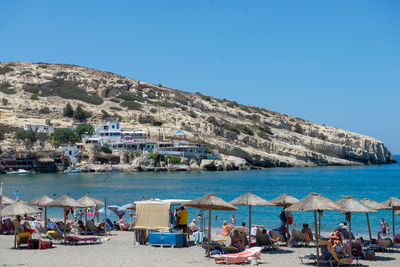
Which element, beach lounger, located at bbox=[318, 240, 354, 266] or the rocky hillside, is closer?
beach lounger, located at bbox=[318, 240, 354, 266]

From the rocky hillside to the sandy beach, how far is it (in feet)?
259

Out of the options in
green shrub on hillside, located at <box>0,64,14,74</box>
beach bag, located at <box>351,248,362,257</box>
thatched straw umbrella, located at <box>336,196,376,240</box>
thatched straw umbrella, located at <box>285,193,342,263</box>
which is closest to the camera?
beach bag, located at <box>351,248,362,257</box>

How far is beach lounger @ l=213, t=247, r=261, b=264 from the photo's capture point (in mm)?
13953

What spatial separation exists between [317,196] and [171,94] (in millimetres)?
Result: 123732

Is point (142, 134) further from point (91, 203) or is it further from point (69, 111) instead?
point (91, 203)

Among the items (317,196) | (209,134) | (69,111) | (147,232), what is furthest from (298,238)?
(69,111)


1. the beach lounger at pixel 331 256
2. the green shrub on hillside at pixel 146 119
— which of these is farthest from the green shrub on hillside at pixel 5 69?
the beach lounger at pixel 331 256

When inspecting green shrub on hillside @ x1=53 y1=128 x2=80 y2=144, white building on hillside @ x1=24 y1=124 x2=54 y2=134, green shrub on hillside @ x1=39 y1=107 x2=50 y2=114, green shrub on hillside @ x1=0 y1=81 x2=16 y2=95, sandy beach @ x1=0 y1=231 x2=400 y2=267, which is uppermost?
green shrub on hillside @ x1=0 y1=81 x2=16 y2=95

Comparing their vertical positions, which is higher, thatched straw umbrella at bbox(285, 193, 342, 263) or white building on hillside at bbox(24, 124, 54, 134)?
white building on hillside at bbox(24, 124, 54, 134)

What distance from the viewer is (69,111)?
11112cm

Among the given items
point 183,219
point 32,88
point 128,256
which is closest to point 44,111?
point 32,88

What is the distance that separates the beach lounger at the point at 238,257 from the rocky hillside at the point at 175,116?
82882 mm

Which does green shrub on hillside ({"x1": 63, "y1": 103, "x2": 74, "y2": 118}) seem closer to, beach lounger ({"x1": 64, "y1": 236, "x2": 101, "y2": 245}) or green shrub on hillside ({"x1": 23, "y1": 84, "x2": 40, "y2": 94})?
green shrub on hillside ({"x1": 23, "y1": 84, "x2": 40, "y2": 94})

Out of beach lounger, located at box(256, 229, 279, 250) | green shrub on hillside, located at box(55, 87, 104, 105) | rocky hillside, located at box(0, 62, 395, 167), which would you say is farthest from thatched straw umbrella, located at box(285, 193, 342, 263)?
green shrub on hillside, located at box(55, 87, 104, 105)
